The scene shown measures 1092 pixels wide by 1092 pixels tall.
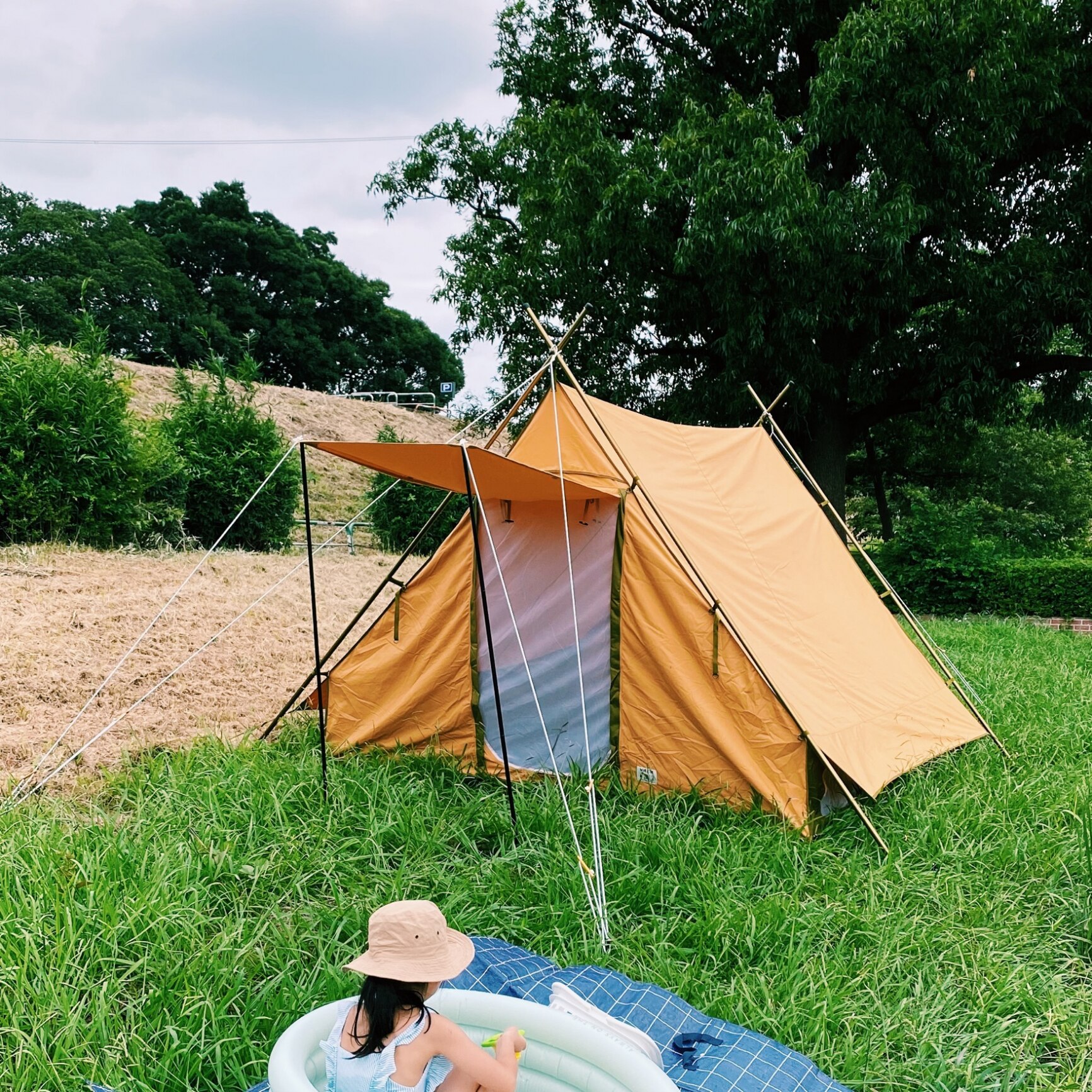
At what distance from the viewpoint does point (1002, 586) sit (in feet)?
34.8

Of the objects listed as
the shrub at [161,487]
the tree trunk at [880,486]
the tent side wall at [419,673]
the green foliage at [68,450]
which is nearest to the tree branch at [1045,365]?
the tree trunk at [880,486]

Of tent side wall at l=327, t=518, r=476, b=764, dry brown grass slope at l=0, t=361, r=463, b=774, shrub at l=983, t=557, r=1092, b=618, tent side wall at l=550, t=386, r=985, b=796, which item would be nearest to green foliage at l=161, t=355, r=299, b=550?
dry brown grass slope at l=0, t=361, r=463, b=774

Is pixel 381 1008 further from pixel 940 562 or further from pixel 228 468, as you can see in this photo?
pixel 940 562

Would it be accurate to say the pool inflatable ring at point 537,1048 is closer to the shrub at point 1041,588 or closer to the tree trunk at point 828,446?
the tree trunk at point 828,446

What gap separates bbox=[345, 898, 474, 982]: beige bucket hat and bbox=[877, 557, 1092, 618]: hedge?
1039cm

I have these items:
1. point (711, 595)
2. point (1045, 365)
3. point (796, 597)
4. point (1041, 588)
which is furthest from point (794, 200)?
point (1041, 588)

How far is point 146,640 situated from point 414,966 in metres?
5.23

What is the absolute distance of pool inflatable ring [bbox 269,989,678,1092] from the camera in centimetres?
176

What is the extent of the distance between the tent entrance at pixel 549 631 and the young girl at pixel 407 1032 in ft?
7.88

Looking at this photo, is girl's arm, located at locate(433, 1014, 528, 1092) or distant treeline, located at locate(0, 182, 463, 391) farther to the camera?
distant treeline, located at locate(0, 182, 463, 391)

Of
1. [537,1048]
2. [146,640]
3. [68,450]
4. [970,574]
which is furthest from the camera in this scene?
[970,574]

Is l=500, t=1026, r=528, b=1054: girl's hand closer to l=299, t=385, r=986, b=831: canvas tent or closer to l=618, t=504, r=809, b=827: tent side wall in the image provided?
l=299, t=385, r=986, b=831: canvas tent

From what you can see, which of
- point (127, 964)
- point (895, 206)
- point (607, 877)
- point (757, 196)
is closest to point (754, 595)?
point (607, 877)

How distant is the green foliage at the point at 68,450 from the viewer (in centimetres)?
771
